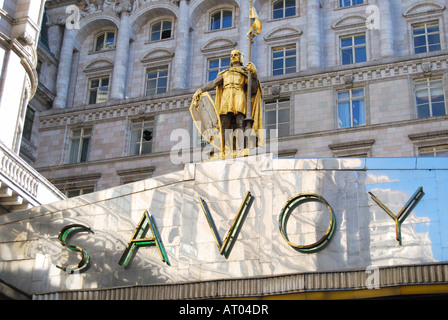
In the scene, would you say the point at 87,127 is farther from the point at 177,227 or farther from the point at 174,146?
the point at 177,227

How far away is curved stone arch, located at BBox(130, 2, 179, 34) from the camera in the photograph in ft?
180

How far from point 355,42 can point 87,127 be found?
59.2 ft

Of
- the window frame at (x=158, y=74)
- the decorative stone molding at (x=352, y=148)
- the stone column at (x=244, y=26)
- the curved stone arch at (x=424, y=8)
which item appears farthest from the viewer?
the window frame at (x=158, y=74)

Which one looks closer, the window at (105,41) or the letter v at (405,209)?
the letter v at (405,209)

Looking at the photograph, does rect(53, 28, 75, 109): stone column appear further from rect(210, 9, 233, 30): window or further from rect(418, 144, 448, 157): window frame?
rect(418, 144, 448, 157): window frame

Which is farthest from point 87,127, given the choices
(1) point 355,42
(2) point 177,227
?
(2) point 177,227

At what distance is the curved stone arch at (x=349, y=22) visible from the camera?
49.2 meters

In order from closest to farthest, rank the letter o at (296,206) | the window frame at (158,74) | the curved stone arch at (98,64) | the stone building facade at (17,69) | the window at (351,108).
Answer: the letter o at (296,206) < the stone building facade at (17,69) < the window at (351,108) < the window frame at (158,74) < the curved stone arch at (98,64)

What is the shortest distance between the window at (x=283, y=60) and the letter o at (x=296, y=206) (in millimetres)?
26045

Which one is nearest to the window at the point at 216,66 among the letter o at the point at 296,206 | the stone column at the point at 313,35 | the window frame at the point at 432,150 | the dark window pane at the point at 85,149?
the stone column at the point at 313,35

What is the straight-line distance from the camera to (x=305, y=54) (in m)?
49.3

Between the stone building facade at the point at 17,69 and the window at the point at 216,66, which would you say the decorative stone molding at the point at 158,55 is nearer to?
the window at the point at 216,66

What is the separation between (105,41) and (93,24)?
5.01ft
